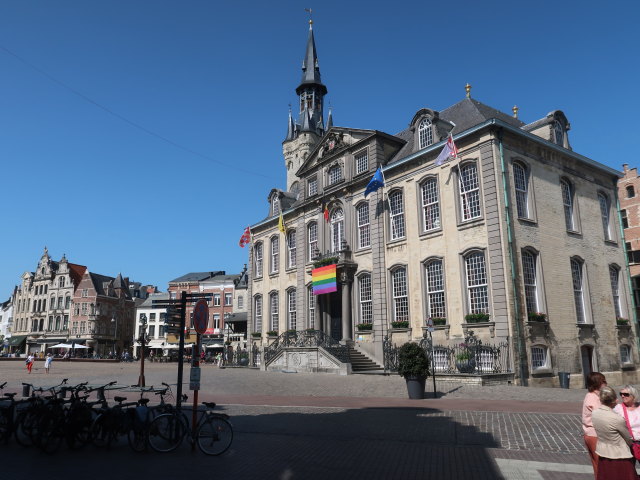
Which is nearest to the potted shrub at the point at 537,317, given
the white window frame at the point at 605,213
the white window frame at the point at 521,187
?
the white window frame at the point at 521,187

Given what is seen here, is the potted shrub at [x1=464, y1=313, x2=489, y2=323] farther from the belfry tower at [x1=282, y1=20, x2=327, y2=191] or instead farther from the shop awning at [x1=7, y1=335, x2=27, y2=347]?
the shop awning at [x1=7, y1=335, x2=27, y2=347]

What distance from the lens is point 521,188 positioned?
22.6 metres

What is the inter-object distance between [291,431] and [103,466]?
3843 mm

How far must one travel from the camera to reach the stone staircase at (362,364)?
2464 cm

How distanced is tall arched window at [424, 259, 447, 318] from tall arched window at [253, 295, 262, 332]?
17.5m

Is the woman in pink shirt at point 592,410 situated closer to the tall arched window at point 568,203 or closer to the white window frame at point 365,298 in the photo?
the tall arched window at point 568,203

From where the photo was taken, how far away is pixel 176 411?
8.28 m

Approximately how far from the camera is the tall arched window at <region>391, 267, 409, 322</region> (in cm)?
2499

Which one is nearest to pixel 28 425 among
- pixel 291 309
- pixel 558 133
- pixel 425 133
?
pixel 425 133

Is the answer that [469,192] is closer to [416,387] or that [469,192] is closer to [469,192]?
[469,192]

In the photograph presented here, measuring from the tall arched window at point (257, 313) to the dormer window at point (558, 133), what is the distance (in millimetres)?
23291

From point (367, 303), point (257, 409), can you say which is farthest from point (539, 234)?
point (257, 409)

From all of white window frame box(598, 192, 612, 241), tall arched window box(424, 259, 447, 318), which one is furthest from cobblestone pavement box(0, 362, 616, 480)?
white window frame box(598, 192, 612, 241)

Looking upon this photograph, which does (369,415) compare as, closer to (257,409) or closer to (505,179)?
(257,409)
